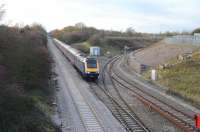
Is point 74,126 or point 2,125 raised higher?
point 2,125

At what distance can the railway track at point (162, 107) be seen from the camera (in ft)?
75.6

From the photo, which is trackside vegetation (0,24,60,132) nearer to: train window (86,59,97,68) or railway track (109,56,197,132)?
railway track (109,56,197,132)

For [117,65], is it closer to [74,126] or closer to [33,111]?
[74,126]

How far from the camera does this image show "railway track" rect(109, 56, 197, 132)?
75.6ft

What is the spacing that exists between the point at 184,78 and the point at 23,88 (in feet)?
62.0

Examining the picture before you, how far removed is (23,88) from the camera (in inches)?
952

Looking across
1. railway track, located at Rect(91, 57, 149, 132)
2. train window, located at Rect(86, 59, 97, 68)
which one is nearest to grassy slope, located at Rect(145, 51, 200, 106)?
railway track, located at Rect(91, 57, 149, 132)

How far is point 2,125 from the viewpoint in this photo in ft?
48.2

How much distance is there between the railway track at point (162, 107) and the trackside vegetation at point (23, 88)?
7488mm

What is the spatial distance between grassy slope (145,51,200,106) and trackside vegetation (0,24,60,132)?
11559 mm

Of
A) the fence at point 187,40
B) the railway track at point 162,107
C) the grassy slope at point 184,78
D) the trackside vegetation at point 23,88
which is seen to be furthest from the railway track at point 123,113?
the fence at point 187,40

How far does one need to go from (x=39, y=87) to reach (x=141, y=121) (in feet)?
27.0

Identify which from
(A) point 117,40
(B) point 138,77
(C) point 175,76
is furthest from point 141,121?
(A) point 117,40

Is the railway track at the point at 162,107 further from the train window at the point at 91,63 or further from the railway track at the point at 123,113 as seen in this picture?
the train window at the point at 91,63
